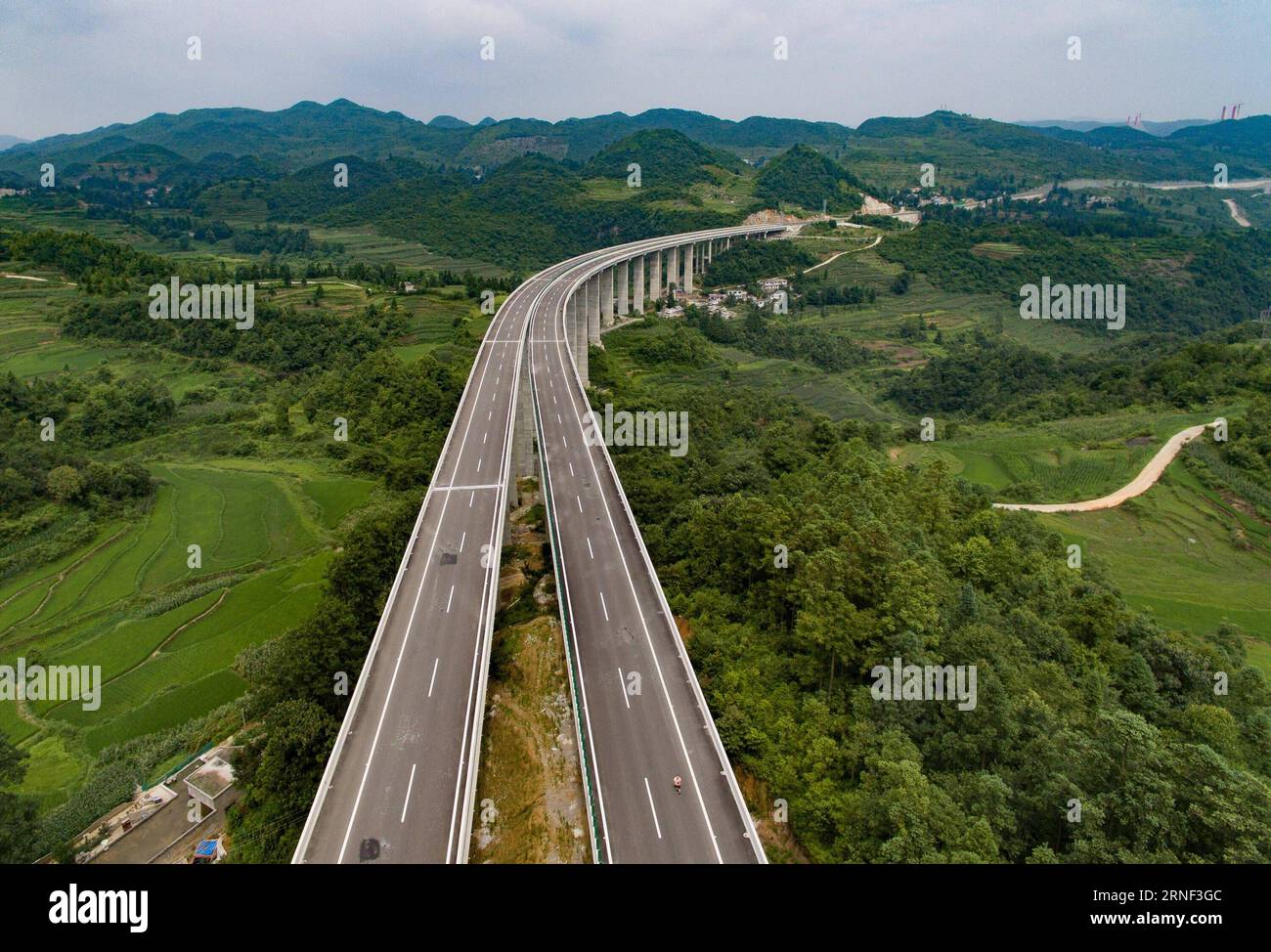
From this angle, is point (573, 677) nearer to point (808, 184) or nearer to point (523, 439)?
point (523, 439)

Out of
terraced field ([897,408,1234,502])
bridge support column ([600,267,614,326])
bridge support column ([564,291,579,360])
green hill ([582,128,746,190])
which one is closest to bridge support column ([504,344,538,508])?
bridge support column ([564,291,579,360])

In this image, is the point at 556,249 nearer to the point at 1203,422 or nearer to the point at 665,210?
the point at 665,210

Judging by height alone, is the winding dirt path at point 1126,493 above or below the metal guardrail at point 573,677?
above

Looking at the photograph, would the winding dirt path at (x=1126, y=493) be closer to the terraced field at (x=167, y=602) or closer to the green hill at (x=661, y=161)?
the terraced field at (x=167, y=602)

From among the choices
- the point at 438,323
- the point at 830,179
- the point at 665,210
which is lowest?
the point at 438,323

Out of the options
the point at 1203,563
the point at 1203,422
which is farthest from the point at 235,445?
the point at 1203,422

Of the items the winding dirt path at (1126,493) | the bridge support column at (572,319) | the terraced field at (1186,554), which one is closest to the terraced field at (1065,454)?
the winding dirt path at (1126,493)

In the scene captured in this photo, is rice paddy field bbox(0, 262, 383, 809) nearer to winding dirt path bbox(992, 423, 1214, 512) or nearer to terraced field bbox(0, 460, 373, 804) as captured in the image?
terraced field bbox(0, 460, 373, 804)

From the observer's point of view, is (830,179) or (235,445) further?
(830,179)
